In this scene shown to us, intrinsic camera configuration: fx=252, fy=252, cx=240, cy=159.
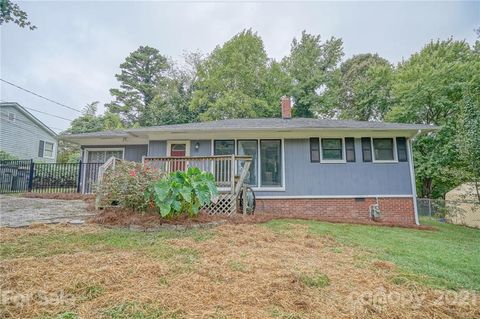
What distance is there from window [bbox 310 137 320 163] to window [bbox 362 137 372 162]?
5.05 feet

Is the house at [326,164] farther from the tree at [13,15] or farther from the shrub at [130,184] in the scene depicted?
the tree at [13,15]

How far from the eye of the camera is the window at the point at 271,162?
340 inches

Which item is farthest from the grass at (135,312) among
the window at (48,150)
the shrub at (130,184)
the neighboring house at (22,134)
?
the window at (48,150)

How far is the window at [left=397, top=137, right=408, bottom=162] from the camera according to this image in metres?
8.52

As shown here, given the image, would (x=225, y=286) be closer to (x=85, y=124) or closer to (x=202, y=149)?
(x=202, y=149)

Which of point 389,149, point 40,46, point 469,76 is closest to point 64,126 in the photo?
point 40,46

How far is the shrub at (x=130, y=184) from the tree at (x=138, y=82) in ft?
75.6

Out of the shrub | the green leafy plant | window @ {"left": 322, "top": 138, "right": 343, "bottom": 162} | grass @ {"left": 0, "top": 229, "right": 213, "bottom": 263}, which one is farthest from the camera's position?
window @ {"left": 322, "top": 138, "right": 343, "bottom": 162}

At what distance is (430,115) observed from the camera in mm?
14406

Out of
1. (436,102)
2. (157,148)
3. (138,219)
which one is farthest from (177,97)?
(138,219)

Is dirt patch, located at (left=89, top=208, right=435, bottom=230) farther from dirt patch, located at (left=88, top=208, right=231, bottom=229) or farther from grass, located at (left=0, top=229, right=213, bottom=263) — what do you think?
grass, located at (left=0, top=229, right=213, bottom=263)

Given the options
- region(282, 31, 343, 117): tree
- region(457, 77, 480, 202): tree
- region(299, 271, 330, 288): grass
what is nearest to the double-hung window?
region(282, 31, 343, 117): tree

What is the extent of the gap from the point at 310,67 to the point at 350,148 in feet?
50.2

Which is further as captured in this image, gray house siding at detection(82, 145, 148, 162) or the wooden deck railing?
gray house siding at detection(82, 145, 148, 162)
